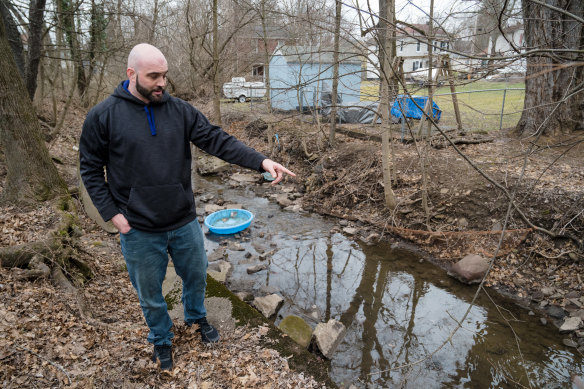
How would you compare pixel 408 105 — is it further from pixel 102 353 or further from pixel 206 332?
pixel 102 353

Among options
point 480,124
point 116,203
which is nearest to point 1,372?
point 116,203

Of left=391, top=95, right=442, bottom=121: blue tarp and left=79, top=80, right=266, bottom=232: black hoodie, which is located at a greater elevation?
left=391, top=95, right=442, bottom=121: blue tarp

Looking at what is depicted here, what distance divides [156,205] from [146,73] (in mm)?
807

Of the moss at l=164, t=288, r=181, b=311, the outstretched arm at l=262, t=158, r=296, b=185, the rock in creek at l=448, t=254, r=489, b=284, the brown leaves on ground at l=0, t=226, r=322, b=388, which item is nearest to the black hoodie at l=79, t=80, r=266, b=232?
the outstretched arm at l=262, t=158, r=296, b=185

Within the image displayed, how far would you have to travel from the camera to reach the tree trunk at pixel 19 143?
4.83 metres

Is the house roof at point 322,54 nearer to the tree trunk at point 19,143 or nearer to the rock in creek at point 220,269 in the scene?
the rock in creek at point 220,269

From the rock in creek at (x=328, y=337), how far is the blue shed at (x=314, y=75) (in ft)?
8.61

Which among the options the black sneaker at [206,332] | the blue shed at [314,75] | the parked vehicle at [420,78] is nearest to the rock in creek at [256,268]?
the black sneaker at [206,332]

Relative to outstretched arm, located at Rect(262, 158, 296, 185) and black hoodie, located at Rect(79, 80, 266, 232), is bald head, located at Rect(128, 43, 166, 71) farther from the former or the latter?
outstretched arm, located at Rect(262, 158, 296, 185)

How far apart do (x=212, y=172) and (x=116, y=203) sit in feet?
28.2

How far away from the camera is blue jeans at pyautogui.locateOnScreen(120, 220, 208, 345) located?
232 cm

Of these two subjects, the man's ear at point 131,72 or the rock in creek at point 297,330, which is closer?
the man's ear at point 131,72

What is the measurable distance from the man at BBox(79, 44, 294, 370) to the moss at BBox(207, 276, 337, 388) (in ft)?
2.84

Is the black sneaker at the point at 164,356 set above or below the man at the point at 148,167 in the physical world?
below
